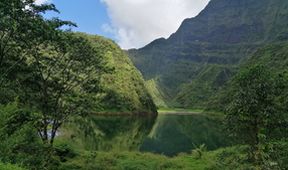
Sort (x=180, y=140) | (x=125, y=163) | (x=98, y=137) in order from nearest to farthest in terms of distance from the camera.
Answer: (x=125, y=163) < (x=98, y=137) < (x=180, y=140)

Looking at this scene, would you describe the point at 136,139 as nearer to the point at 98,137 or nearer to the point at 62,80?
the point at 98,137

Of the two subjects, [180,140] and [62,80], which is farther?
[180,140]

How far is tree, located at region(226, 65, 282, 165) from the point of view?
2283cm

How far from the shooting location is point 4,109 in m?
20.7

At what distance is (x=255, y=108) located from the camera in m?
22.9

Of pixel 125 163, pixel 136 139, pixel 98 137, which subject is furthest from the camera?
pixel 136 139

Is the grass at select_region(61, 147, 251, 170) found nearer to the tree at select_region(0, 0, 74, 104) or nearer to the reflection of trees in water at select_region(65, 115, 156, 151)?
the reflection of trees in water at select_region(65, 115, 156, 151)

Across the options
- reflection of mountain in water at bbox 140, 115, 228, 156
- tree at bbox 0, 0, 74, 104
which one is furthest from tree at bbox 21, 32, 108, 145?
reflection of mountain in water at bbox 140, 115, 228, 156

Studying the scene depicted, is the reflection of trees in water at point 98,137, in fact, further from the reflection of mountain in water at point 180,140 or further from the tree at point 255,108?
the tree at point 255,108

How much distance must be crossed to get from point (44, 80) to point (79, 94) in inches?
186

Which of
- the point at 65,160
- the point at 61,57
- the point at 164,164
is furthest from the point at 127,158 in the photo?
the point at 61,57

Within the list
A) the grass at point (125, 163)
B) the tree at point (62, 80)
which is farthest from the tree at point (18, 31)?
the grass at point (125, 163)

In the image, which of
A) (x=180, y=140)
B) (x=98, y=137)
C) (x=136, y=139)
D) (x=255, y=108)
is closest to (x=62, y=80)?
(x=255, y=108)

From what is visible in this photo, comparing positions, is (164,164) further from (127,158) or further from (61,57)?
(61,57)
